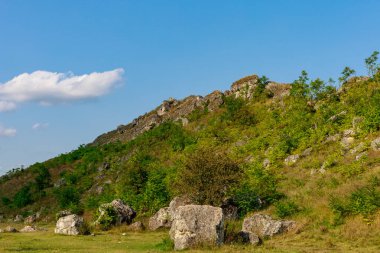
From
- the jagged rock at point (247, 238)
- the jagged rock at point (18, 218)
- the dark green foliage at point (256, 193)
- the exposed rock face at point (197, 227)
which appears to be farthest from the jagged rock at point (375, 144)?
the jagged rock at point (18, 218)

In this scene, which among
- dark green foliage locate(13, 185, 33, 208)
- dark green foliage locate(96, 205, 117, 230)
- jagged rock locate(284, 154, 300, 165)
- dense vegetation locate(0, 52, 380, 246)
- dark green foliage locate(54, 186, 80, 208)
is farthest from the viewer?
dark green foliage locate(13, 185, 33, 208)

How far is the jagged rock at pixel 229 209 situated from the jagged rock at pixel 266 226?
6634mm

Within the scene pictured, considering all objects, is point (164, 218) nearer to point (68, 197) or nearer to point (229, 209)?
point (229, 209)

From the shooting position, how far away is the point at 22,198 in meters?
71.1

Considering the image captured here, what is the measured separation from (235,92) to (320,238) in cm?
5600

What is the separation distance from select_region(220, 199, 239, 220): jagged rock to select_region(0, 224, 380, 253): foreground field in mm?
8770

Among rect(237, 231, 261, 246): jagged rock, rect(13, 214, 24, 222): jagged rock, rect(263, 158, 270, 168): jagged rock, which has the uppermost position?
rect(263, 158, 270, 168): jagged rock

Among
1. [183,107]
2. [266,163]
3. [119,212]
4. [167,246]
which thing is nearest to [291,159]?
[266,163]

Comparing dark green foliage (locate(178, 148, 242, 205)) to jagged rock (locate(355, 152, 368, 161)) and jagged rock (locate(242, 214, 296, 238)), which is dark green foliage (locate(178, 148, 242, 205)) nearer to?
jagged rock (locate(242, 214, 296, 238))

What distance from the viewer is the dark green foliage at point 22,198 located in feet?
230

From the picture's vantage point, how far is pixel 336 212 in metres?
32.0

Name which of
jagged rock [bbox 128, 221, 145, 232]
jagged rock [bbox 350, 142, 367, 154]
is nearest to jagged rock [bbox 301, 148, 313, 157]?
jagged rock [bbox 350, 142, 367, 154]

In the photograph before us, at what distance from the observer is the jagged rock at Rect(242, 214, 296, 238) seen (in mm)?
31016

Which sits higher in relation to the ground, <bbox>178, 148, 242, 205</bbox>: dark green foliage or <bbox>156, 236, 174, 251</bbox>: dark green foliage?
<bbox>178, 148, 242, 205</bbox>: dark green foliage
